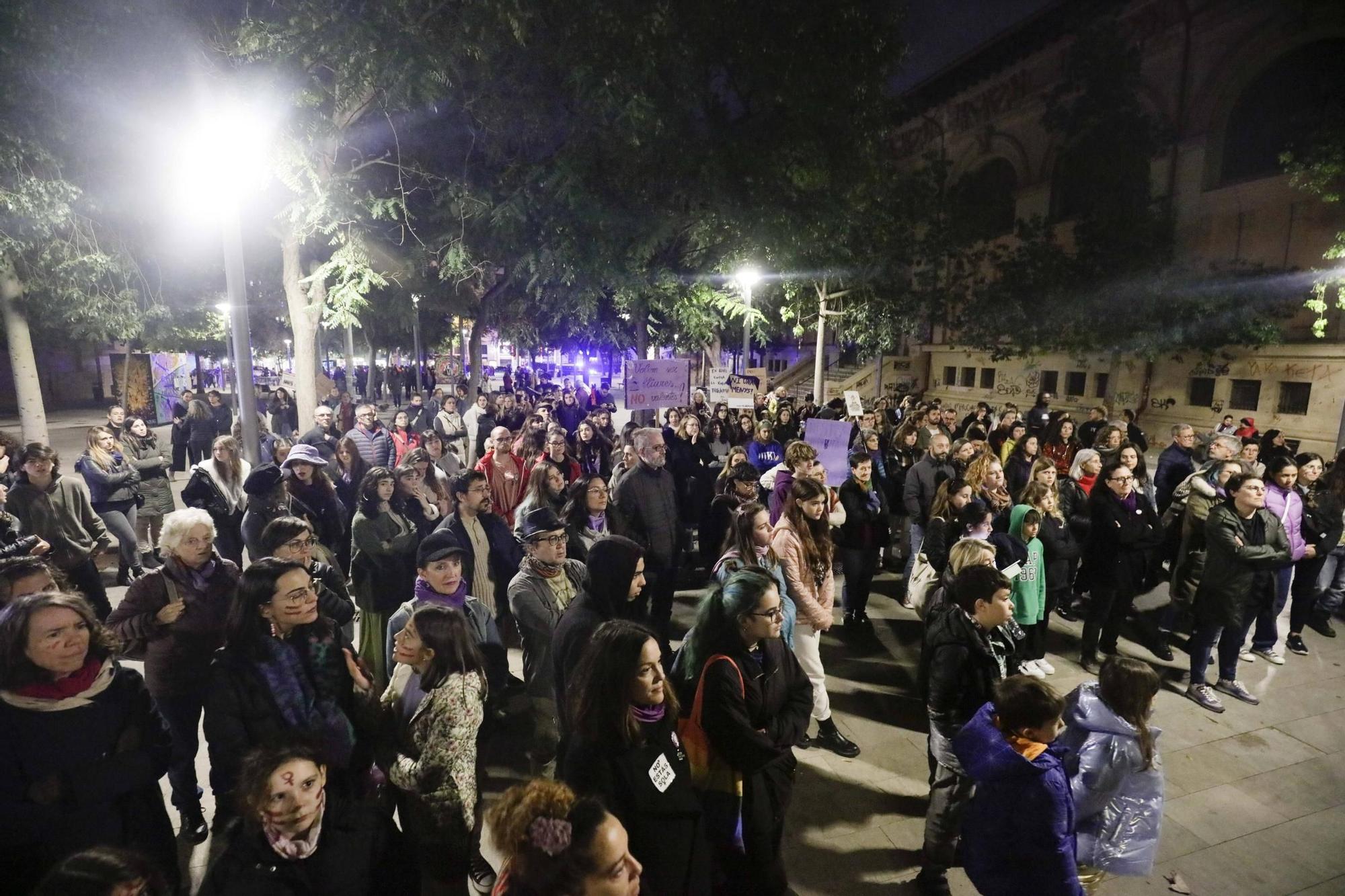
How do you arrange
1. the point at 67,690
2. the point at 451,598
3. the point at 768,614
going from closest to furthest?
the point at 67,690 → the point at 768,614 → the point at 451,598

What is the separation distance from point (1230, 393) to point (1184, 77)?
9429mm

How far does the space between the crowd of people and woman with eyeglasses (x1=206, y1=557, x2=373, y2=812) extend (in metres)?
0.01

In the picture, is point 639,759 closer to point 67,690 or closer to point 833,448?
point 67,690

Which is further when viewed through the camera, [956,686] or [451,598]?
[451,598]

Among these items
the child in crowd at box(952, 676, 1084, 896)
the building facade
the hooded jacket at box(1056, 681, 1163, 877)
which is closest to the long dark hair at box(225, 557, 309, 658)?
the child in crowd at box(952, 676, 1084, 896)

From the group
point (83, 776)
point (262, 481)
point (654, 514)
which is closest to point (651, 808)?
point (83, 776)

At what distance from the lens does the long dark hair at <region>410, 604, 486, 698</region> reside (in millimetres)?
2725

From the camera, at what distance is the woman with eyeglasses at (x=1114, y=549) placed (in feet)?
18.4

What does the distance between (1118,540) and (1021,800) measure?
385cm

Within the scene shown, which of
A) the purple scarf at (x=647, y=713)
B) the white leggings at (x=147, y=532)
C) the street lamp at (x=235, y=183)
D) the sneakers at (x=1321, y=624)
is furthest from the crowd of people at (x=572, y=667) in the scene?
the white leggings at (x=147, y=532)

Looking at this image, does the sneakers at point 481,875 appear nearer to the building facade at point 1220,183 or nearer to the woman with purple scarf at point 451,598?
the woman with purple scarf at point 451,598

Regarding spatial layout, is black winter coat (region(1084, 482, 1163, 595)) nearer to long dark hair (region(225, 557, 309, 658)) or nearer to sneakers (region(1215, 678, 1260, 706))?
sneakers (region(1215, 678, 1260, 706))

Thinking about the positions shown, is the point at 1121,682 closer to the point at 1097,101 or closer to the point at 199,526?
the point at 199,526

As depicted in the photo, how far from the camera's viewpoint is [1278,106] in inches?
710
